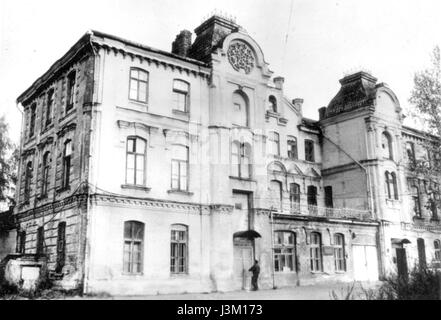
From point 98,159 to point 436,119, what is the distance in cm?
1853

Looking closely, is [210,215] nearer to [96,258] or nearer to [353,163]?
[96,258]

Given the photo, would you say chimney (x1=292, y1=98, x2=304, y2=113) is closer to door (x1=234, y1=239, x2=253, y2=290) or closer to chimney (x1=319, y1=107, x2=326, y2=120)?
chimney (x1=319, y1=107, x2=326, y2=120)

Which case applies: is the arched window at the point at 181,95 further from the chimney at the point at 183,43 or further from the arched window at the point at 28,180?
the arched window at the point at 28,180

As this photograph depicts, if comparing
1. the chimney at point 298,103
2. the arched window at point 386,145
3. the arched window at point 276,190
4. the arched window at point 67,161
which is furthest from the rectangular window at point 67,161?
the arched window at point 386,145

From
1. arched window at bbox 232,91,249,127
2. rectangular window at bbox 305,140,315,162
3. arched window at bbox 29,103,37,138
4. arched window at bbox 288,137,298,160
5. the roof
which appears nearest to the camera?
the roof

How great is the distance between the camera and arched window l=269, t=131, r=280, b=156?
112ft

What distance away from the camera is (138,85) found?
78.5 ft

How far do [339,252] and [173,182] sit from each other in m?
14.0

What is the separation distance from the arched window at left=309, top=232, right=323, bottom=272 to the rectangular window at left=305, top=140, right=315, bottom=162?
806 centimetres

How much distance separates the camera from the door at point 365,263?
32.6m

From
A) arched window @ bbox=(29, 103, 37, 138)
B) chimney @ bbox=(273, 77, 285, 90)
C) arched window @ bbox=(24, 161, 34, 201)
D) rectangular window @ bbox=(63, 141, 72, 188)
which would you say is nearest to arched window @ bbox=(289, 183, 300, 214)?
chimney @ bbox=(273, 77, 285, 90)

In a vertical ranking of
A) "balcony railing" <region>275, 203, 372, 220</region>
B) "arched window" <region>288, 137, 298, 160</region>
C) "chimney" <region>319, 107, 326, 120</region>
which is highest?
"chimney" <region>319, 107, 326, 120</region>

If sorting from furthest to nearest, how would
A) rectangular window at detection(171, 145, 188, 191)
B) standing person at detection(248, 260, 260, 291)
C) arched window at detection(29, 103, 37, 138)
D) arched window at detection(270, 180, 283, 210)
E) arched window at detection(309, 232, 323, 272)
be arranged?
1. arched window at detection(270, 180, 283, 210)
2. arched window at detection(309, 232, 323, 272)
3. arched window at detection(29, 103, 37, 138)
4. standing person at detection(248, 260, 260, 291)
5. rectangular window at detection(171, 145, 188, 191)
